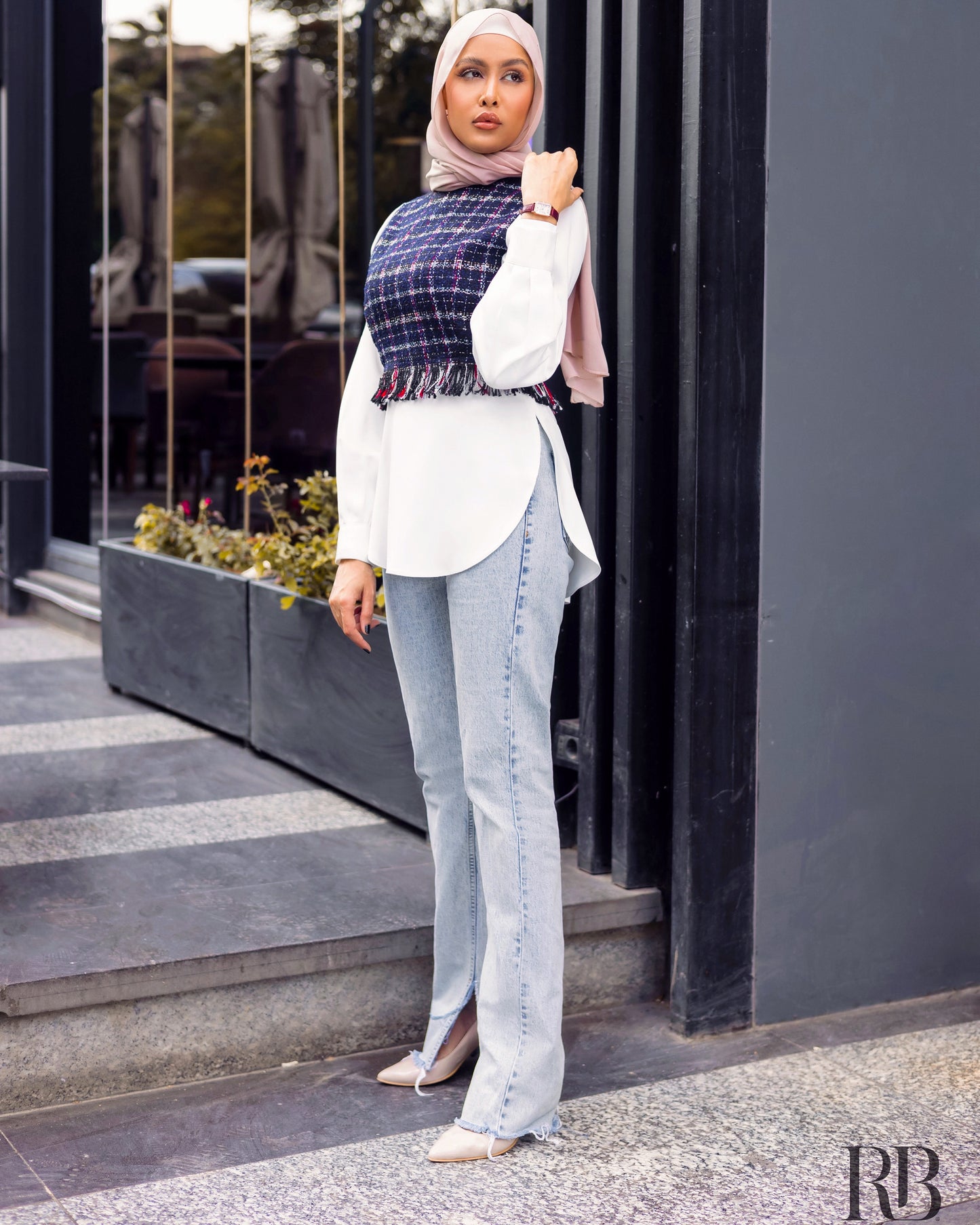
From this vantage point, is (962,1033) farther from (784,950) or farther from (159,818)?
(159,818)

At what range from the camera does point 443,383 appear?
96.7 inches

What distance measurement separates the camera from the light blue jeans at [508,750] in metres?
2.50

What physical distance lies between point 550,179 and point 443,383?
1.18 feet

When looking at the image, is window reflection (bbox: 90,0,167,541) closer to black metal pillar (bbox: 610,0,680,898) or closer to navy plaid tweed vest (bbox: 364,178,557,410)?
black metal pillar (bbox: 610,0,680,898)

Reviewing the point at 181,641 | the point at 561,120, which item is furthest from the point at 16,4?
the point at 561,120

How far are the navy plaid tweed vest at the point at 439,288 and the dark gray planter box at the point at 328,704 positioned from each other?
4.46ft

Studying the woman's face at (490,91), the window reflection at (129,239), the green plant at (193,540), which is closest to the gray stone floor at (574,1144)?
the woman's face at (490,91)

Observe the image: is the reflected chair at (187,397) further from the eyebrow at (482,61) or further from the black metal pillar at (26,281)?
the eyebrow at (482,61)

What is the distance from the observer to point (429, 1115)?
2750 mm

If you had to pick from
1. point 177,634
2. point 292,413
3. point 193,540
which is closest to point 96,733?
point 177,634

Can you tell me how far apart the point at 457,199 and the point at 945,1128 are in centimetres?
184

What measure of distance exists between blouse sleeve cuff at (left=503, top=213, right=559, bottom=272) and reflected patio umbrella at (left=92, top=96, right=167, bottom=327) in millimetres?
4552

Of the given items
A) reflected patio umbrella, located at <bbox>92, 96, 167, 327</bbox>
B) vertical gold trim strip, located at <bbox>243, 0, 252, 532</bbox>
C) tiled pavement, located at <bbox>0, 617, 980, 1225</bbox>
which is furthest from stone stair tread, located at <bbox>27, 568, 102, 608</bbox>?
tiled pavement, located at <bbox>0, 617, 980, 1225</bbox>

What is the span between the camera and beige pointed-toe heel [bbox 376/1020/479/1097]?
286 cm
